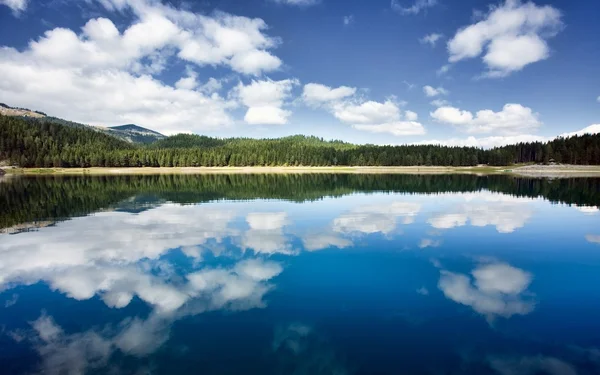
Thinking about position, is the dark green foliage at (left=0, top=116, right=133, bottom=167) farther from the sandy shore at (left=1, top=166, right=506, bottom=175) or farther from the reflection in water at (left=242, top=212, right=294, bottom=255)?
the reflection in water at (left=242, top=212, right=294, bottom=255)

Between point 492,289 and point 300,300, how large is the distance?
663 centimetres

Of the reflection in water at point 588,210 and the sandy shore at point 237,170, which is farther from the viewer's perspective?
the sandy shore at point 237,170

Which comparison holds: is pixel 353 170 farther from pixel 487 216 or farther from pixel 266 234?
pixel 266 234

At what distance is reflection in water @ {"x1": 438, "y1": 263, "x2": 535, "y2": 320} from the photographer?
36.0ft

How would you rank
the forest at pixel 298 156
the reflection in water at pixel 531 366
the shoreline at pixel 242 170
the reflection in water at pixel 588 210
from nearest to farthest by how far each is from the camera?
the reflection in water at pixel 531 366 < the reflection in water at pixel 588 210 < the shoreline at pixel 242 170 < the forest at pixel 298 156

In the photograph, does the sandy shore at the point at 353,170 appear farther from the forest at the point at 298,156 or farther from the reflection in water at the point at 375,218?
the reflection in water at the point at 375,218

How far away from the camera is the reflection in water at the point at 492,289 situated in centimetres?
1098

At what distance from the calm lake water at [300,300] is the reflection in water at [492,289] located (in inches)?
2.5

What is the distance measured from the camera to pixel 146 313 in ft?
34.8

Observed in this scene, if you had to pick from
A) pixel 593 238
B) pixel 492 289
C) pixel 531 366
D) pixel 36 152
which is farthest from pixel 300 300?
pixel 36 152

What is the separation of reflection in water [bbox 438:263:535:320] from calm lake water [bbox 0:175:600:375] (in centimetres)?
6

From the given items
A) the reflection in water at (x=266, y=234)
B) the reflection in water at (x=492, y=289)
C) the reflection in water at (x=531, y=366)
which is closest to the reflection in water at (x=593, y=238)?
the reflection in water at (x=492, y=289)

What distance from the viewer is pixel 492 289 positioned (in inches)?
492

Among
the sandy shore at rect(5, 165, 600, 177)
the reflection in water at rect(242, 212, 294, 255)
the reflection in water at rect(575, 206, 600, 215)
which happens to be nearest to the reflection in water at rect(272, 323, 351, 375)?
the reflection in water at rect(242, 212, 294, 255)
